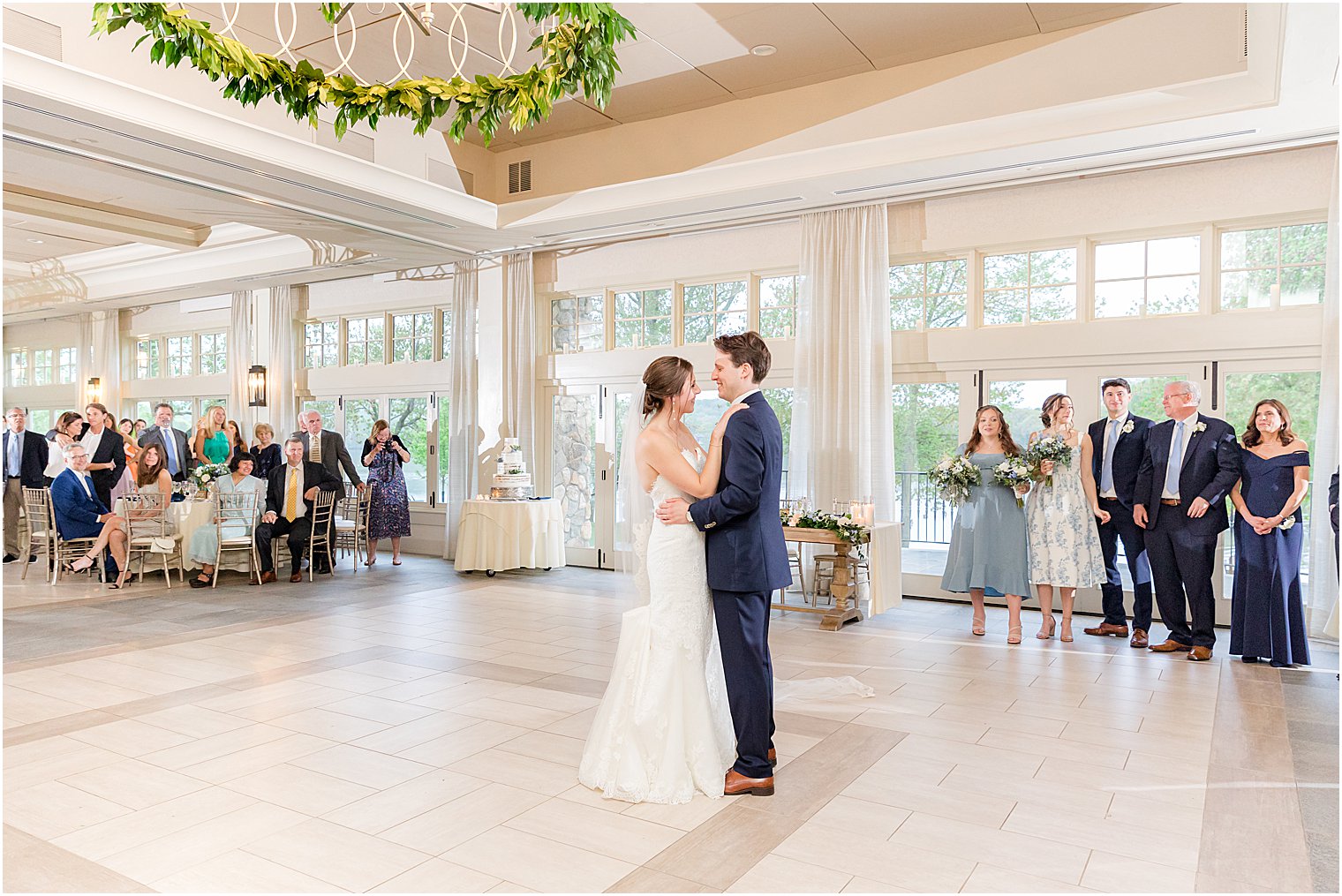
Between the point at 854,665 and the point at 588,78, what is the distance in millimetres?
3911

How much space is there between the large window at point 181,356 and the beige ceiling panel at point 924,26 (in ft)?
A: 34.8

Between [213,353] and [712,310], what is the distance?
8.37 m

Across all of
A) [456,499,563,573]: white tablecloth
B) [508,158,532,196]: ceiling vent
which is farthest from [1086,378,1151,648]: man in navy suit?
[508,158,532,196]: ceiling vent

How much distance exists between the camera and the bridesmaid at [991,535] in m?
6.68

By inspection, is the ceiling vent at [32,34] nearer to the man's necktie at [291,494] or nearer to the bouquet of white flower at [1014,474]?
the man's necktie at [291,494]

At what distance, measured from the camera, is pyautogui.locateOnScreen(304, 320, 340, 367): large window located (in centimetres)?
1277

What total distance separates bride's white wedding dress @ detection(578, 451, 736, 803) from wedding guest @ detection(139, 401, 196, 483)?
8.58 m

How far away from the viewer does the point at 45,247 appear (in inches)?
481

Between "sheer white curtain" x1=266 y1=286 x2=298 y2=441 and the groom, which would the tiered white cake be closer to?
"sheer white curtain" x1=266 y1=286 x2=298 y2=441

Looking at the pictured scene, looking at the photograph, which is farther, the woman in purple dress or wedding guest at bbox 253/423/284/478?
the woman in purple dress

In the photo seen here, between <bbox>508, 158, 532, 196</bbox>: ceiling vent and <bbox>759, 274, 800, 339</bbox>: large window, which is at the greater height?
<bbox>508, 158, 532, 196</bbox>: ceiling vent

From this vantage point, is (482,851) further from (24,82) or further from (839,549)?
(24,82)

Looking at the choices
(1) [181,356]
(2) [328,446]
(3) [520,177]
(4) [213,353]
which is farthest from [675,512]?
(1) [181,356]

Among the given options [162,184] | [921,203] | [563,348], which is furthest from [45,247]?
[921,203]
